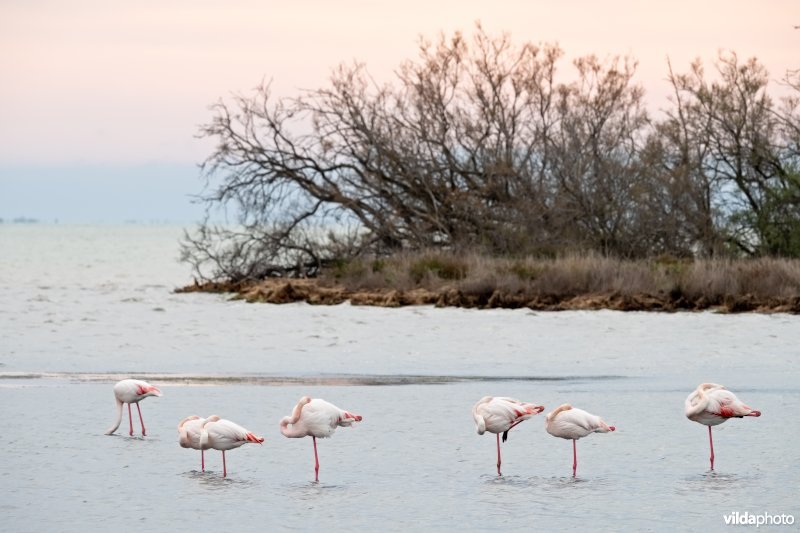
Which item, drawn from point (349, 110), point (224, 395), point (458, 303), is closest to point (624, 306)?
point (458, 303)

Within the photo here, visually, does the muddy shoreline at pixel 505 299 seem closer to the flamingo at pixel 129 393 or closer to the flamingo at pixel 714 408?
the flamingo at pixel 714 408

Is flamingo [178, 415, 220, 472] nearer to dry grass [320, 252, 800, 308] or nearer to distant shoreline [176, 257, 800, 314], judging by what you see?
distant shoreline [176, 257, 800, 314]

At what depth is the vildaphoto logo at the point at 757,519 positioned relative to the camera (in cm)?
864

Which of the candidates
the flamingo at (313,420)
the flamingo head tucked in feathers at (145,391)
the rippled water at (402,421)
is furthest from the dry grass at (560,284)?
the flamingo at (313,420)

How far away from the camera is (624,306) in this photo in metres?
25.7

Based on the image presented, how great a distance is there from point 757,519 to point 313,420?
3.49 metres

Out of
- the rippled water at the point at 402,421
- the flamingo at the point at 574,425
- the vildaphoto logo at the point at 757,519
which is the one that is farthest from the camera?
the flamingo at the point at 574,425

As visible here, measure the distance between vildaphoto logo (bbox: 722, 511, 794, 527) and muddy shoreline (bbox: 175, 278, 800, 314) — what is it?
53.1 feet

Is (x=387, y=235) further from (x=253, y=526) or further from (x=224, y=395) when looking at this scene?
(x=253, y=526)

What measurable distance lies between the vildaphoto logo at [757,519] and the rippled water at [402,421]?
131 mm

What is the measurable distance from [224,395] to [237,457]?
3607mm

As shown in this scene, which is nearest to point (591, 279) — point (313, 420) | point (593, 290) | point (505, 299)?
point (593, 290)

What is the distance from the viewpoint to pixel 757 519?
875 cm

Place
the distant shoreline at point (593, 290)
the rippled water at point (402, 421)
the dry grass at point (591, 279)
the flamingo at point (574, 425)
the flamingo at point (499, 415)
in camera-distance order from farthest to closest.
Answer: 1. the dry grass at point (591, 279)
2. the distant shoreline at point (593, 290)
3. the flamingo at point (499, 415)
4. the flamingo at point (574, 425)
5. the rippled water at point (402, 421)
